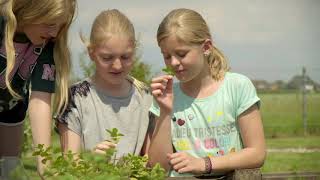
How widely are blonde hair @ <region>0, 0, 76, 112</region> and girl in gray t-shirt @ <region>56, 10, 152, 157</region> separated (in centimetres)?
9

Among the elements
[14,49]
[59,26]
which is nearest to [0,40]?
[14,49]

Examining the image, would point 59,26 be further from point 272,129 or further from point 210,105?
point 272,129

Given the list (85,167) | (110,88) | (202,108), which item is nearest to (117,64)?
(110,88)

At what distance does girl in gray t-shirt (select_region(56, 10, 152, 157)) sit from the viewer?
3.26 m

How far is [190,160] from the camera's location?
298 cm

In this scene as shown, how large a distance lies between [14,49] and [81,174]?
5.25 ft

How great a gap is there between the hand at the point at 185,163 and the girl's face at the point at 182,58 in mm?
536

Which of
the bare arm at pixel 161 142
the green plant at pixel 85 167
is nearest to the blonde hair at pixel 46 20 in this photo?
the bare arm at pixel 161 142

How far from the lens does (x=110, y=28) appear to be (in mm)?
3355

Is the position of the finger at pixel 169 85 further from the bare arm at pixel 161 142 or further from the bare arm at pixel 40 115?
the bare arm at pixel 40 115

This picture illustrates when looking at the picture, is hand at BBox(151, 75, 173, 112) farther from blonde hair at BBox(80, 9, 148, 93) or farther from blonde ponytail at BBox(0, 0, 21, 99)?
blonde ponytail at BBox(0, 0, 21, 99)

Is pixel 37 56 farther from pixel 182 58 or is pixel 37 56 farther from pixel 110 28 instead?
pixel 182 58

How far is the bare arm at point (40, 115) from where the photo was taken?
128 inches

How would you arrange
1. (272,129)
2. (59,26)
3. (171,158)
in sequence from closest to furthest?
(171,158) → (59,26) → (272,129)
